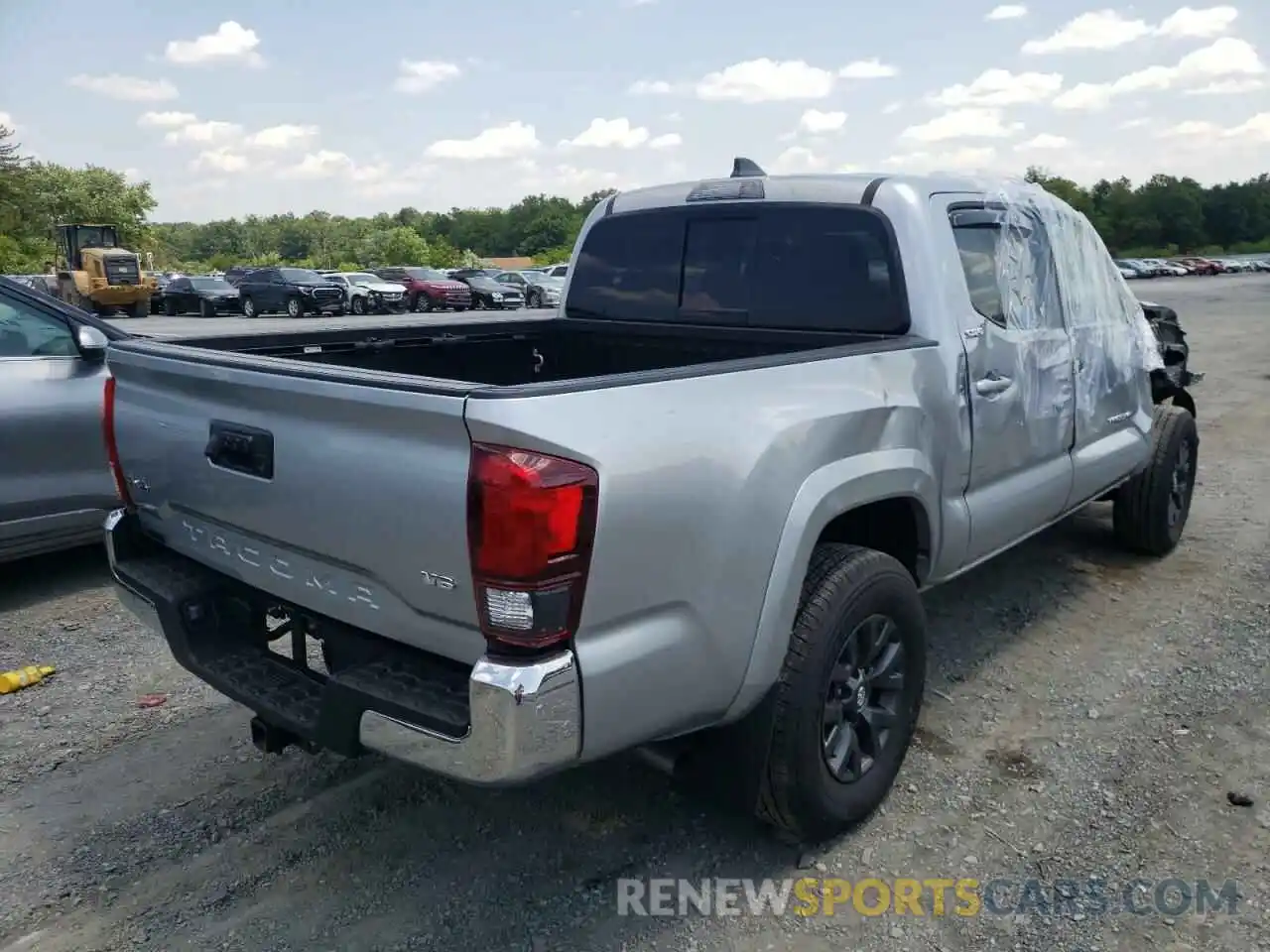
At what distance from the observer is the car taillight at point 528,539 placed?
212cm

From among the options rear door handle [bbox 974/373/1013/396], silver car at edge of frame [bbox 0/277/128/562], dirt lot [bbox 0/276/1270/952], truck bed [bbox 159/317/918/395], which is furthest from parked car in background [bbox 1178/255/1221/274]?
silver car at edge of frame [bbox 0/277/128/562]

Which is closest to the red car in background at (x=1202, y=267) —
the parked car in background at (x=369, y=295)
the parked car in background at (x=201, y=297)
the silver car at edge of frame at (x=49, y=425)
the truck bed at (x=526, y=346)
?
the parked car in background at (x=369, y=295)

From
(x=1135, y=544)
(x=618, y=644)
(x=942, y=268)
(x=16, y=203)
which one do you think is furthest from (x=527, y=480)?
(x=16, y=203)

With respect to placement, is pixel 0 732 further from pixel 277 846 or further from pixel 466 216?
pixel 466 216

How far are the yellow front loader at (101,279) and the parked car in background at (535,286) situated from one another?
12.0 metres

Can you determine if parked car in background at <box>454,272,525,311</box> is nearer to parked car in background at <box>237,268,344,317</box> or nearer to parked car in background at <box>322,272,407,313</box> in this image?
parked car in background at <box>322,272,407,313</box>

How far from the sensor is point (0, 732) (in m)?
3.85

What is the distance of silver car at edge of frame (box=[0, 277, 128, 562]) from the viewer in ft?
16.5

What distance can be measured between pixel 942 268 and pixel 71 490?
4348 mm

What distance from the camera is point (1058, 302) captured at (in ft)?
14.2

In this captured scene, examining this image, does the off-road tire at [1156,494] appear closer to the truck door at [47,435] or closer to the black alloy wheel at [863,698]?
the black alloy wheel at [863,698]

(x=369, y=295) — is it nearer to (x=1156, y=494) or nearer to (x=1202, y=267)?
(x=1156, y=494)

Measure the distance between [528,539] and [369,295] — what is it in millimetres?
33565

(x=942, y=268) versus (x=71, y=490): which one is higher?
(x=942, y=268)
